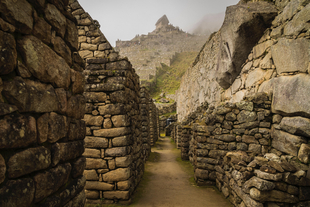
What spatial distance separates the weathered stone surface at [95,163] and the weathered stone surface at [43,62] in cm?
273

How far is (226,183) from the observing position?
4.28 metres

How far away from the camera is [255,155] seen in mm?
4160

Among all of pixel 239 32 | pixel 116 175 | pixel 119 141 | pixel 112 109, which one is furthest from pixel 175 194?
pixel 239 32

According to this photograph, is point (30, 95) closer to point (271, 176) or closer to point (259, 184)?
point (259, 184)

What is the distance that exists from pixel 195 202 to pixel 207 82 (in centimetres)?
645

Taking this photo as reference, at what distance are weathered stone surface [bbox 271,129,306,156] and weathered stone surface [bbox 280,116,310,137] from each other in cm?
11

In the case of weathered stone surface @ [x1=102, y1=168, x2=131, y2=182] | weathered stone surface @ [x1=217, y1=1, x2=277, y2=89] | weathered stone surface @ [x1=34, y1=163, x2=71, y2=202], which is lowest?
weathered stone surface @ [x1=102, y1=168, x2=131, y2=182]

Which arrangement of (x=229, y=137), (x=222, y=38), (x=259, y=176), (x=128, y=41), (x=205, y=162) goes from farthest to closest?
(x=128, y=41), (x=222, y=38), (x=205, y=162), (x=229, y=137), (x=259, y=176)

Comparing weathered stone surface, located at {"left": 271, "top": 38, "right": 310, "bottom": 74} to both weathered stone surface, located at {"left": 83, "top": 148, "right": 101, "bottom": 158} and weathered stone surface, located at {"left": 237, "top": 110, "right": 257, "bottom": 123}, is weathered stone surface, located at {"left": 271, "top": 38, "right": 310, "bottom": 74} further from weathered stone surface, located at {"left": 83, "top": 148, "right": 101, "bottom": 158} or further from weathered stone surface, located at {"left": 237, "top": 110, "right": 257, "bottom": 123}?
weathered stone surface, located at {"left": 83, "top": 148, "right": 101, "bottom": 158}

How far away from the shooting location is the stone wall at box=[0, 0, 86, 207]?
1.15 metres

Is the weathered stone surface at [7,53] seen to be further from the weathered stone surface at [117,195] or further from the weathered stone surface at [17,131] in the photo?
the weathered stone surface at [117,195]

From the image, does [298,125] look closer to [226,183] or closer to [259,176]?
[259,176]

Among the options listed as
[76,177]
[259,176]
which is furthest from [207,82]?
[76,177]

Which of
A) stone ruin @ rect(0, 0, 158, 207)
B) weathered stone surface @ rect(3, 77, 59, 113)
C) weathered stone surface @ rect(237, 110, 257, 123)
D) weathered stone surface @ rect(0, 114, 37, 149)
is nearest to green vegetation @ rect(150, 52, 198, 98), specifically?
weathered stone surface @ rect(237, 110, 257, 123)
